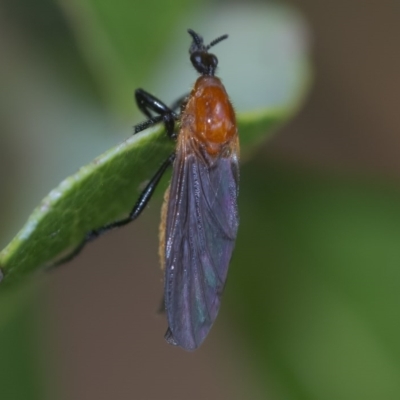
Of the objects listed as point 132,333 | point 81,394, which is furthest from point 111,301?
point 81,394

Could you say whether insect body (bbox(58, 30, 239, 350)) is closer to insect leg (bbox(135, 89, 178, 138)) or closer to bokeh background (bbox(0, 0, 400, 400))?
insect leg (bbox(135, 89, 178, 138))

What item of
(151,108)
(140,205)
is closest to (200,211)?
(140,205)

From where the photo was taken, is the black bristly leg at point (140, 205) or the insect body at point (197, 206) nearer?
the insect body at point (197, 206)

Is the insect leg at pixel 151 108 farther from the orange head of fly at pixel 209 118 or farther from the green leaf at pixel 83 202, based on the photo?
the green leaf at pixel 83 202

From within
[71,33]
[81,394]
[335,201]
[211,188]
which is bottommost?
[81,394]

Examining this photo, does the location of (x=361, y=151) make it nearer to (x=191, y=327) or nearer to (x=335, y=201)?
(x=335, y=201)

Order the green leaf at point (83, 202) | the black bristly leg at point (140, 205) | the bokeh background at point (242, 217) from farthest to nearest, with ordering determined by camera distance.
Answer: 1. the bokeh background at point (242, 217)
2. the black bristly leg at point (140, 205)
3. the green leaf at point (83, 202)

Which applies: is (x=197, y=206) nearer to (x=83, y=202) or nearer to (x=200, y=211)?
(x=200, y=211)

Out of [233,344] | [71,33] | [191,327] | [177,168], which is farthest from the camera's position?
[233,344]

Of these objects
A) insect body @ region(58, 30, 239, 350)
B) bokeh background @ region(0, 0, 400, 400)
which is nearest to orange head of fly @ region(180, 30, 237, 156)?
insect body @ region(58, 30, 239, 350)

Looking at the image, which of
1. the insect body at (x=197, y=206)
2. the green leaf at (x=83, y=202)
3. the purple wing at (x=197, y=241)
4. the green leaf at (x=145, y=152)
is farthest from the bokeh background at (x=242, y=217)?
the green leaf at (x=83, y=202)
